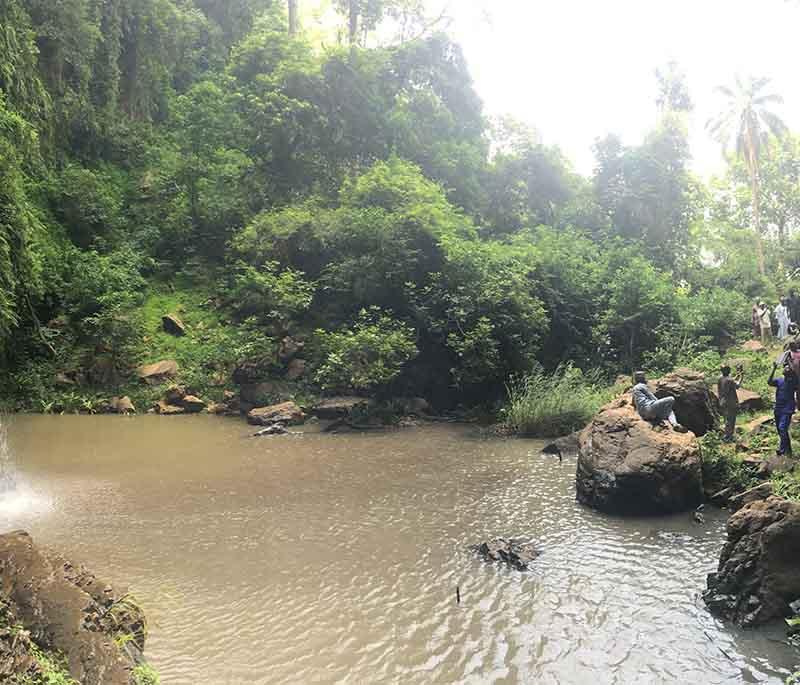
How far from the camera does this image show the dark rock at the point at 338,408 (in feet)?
53.7

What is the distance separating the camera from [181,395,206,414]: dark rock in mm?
17438

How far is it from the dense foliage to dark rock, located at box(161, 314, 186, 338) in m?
0.41

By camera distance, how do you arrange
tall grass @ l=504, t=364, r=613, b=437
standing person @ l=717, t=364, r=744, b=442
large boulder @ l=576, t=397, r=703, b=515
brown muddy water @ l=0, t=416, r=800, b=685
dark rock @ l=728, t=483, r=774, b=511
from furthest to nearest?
tall grass @ l=504, t=364, r=613, b=437, standing person @ l=717, t=364, r=744, b=442, large boulder @ l=576, t=397, r=703, b=515, dark rock @ l=728, t=483, r=774, b=511, brown muddy water @ l=0, t=416, r=800, b=685

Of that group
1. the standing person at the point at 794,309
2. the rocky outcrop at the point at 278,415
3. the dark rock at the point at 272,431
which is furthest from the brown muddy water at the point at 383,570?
the standing person at the point at 794,309

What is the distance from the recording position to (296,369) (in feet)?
60.6

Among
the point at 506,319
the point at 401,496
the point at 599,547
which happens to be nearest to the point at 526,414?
the point at 506,319

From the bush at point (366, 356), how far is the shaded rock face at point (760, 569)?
1097cm

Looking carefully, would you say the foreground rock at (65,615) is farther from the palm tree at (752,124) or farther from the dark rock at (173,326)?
the palm tree at (752,124)

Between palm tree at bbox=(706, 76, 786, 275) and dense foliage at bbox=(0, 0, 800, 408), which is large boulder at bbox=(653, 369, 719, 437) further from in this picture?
palm tree at bbox=(706, 76, 786, 275)

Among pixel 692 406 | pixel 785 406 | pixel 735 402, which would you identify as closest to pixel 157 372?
pixel 692 406

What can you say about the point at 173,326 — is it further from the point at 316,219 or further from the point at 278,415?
the point at 278,415

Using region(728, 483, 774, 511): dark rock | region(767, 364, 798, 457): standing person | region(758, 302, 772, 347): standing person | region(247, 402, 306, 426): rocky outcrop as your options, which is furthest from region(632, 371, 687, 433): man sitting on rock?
region(758, 302, 772, 347): standing person

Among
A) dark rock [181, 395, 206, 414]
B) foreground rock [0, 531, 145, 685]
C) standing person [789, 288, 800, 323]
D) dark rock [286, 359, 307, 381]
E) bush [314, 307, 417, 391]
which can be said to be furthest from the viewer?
standing person [789, 288, 800, 323]

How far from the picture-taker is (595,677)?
4836 millimetres
